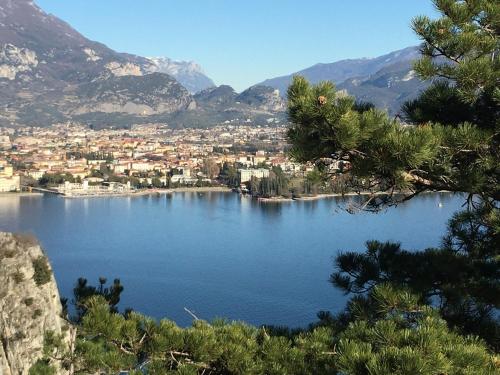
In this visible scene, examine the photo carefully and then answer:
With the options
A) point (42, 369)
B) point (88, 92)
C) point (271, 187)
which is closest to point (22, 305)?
point (42, 369)

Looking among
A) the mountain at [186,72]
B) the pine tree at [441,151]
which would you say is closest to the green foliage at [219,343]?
the pine tree at [441,151]

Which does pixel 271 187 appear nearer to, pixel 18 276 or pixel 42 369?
pixel 18 276

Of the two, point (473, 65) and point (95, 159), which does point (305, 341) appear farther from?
point (95, 159)

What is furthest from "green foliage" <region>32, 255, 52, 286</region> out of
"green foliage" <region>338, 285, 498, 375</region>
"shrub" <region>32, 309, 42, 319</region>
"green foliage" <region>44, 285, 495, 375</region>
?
"green foliage" <region>338, 285, 498, 375</region>

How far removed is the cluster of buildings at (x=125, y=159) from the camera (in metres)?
20.0

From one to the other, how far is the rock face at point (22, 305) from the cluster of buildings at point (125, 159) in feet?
39.3

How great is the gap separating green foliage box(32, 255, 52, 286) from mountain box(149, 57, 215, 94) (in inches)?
3989

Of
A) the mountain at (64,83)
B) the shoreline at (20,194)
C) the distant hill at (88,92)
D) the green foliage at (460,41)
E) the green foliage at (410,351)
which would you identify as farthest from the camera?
the mountain at (64,83)

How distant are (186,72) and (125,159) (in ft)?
309

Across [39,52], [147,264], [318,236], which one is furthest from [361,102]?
[39,52]

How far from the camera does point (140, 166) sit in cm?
2302

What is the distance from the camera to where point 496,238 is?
1.22 m

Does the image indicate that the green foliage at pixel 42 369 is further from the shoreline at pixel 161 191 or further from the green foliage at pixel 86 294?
the shoreline at pixel 161 191

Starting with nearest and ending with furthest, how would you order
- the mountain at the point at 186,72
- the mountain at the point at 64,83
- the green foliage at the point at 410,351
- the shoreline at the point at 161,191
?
the green foliage at the point at 410,351, the shoreline at the point at 161,191, the mountain at the point at 64,83, the mountain at the point at 186,72
